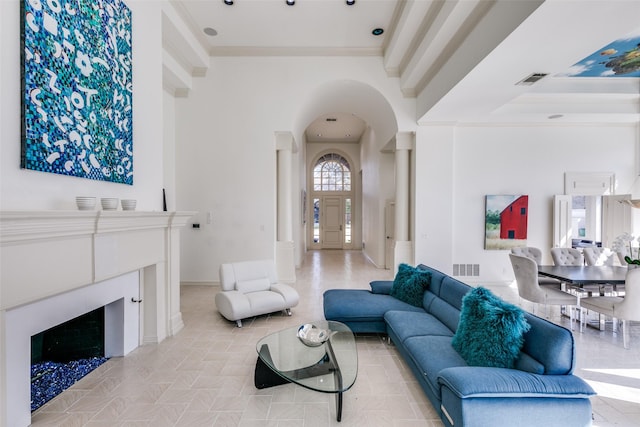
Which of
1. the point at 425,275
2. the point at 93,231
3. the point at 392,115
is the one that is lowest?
the point at 425,275

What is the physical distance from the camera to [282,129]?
5660 millimetres

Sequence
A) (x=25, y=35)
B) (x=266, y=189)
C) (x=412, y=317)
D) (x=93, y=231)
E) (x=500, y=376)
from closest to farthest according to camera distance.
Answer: (x=500, y=376), (x=25, y=35), (x=93, y=231), (x=412, y=317), (x=266, y=189)

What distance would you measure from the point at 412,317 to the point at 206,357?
7.24 feet

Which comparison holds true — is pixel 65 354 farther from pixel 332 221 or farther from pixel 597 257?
pixel 332 221

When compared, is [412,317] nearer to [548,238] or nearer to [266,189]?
[266,189]

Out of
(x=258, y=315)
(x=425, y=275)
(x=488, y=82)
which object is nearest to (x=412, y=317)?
(x=425, y=275)

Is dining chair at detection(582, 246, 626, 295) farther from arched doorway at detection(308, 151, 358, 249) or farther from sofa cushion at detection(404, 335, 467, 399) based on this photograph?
arched doorway at detection(308, 151, 358, 249)

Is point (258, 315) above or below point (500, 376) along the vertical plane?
below

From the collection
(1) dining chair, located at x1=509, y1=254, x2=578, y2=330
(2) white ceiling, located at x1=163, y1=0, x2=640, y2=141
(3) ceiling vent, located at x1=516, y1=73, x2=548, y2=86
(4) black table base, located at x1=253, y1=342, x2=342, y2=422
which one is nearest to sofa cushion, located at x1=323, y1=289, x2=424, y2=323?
(4) black table base, located at x1=253, y1=342, x2=342, y2=422

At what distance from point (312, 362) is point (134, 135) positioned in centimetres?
301

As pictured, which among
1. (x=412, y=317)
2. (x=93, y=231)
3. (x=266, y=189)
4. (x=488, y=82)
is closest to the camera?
(x=93, y=231)

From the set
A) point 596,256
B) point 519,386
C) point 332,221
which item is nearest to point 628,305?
point 596,256

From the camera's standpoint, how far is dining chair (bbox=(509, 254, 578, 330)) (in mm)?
3697

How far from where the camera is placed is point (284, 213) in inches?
232
